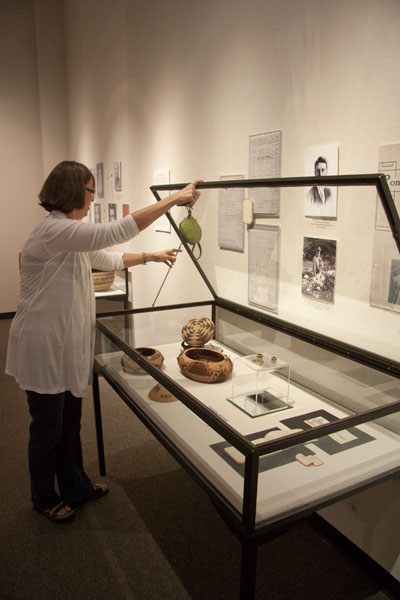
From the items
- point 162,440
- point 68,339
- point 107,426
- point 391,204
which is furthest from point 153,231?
point 391,204

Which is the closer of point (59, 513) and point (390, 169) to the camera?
point (390, 169)

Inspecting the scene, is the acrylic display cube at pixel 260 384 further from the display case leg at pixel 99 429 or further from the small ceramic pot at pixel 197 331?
the display case leg at pixel 99 429

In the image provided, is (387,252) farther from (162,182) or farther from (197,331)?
(162,182)

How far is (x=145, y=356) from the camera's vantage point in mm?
1620

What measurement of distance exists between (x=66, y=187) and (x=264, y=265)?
0.80 metres

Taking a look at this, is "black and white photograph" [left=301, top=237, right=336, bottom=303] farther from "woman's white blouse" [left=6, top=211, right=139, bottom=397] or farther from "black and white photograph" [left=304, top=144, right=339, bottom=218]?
"woman's white blouse" [left=6, top=211, right=139, bottom=397]

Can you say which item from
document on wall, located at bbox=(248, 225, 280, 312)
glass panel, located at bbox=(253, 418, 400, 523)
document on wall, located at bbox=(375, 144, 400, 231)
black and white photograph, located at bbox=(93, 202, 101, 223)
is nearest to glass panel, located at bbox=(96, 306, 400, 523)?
glass panel, located at bbox=(253, 418, 400, 523)

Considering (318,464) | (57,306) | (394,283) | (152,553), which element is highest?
(394,283)

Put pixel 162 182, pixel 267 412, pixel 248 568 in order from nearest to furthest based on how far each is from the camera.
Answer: pixel 248 568 → pixel 267 412 → pixel 162 182

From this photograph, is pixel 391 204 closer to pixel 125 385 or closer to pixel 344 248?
pixel 344 248

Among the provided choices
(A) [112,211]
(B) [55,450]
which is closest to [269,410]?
(B) [55,450]

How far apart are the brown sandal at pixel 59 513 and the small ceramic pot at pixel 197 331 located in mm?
880

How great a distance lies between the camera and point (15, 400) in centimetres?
321

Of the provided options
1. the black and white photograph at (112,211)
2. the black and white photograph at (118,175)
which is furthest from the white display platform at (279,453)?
the black and white photograph at (112,211)
